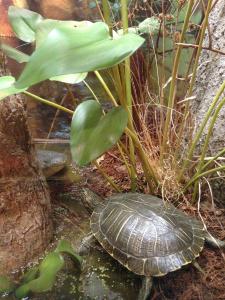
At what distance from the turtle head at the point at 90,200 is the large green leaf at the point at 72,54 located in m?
1.21

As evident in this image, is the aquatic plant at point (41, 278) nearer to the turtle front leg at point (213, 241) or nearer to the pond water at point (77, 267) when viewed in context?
the pond water at point (77, 267)

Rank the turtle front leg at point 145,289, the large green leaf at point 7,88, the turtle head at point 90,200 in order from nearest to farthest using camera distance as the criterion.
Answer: the large green leaf at point 7,88
the turtle front leg at point 145,289
the turtle head at point 90,200

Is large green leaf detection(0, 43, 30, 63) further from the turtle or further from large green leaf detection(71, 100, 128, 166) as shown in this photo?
the turtle

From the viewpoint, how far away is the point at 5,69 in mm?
1287

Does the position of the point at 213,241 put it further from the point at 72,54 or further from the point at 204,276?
the point at 72,54

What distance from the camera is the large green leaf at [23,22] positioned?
47.6 inches

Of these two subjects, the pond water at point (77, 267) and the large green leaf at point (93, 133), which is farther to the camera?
the pond water at point (77, 267)

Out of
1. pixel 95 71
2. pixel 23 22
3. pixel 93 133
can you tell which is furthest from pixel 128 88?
pixel 93 133

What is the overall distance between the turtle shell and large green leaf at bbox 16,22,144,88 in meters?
0.93

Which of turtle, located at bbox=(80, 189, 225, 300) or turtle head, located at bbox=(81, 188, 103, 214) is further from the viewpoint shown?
turtle head, located at bbox=(81, 188, 103, 214)

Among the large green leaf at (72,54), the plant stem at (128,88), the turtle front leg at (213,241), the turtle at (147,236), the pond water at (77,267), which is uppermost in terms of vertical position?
the large green leaf at (72,54)

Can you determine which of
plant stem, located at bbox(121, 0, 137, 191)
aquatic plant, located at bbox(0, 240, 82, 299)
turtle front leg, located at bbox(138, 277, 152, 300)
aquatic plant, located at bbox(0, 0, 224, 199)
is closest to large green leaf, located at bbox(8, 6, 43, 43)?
aquatic plant, located at bbox(0, 0, 224, 199)

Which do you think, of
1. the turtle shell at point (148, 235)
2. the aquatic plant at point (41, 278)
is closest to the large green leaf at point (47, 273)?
the aquatic plant at point (41, 278)

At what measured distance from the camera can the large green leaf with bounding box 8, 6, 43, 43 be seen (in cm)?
121
